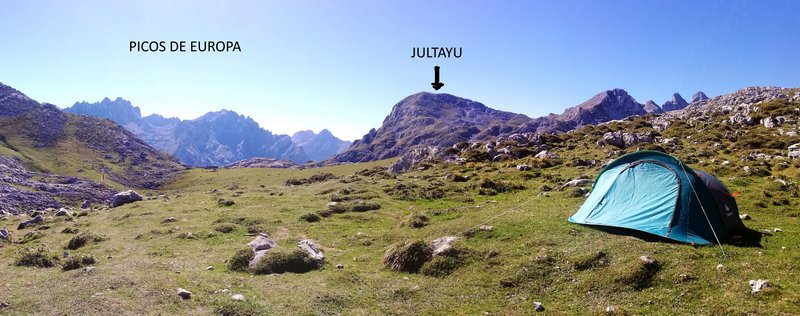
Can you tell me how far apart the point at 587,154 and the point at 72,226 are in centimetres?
6015

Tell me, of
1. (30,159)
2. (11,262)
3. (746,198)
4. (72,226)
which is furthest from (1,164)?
(746,198)

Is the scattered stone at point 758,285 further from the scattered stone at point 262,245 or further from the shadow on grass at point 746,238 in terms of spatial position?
the scattered stone at point 262,245

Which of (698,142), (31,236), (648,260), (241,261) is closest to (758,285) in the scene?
(648,260)

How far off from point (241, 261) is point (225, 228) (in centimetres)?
1039

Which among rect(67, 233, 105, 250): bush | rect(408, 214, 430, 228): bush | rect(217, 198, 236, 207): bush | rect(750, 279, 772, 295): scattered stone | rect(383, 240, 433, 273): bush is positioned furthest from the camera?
rect(217, 198, 236, 207): bush

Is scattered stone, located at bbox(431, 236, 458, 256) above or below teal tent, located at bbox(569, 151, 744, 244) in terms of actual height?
below

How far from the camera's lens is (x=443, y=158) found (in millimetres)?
78625

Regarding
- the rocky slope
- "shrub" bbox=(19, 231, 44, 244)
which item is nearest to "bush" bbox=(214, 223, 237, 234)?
"shrub" bbox=(19, 231, 44, 244)

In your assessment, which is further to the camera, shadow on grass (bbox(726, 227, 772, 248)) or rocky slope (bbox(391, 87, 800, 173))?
rocky slope (bbox(391, 87, 800, 173))

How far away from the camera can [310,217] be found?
1334 inches

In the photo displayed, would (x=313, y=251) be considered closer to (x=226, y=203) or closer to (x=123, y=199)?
(x=226, y=203)

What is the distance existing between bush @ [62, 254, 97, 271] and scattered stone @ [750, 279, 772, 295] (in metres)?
28.1

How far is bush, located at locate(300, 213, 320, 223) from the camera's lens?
33656mm

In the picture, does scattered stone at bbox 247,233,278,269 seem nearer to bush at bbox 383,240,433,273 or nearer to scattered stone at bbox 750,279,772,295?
bush at bbox 383,240,433,273
